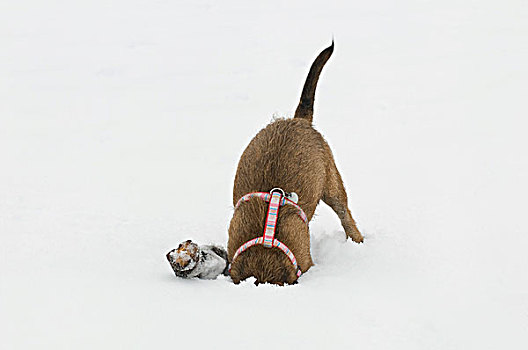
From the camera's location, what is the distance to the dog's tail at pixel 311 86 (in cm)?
377

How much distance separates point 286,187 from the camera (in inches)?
136

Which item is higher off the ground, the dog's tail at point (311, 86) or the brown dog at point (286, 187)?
the dog's tail at point (311, 86)

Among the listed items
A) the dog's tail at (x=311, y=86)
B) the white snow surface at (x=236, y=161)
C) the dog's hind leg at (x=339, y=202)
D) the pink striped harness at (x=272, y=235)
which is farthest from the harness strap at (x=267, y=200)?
the dog's tail at (x=311, y=86)

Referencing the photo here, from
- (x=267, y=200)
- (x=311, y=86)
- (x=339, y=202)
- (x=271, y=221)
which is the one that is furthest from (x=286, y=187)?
(x=311, y=86)

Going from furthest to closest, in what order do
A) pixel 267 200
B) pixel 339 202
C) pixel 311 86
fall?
pixel 339 202
pixel 311 86
pixel 267 200

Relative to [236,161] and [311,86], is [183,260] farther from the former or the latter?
[236,161]

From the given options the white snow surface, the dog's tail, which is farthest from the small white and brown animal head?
the dog's tail

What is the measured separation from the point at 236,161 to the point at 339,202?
1.38 m

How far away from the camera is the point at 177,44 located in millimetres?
8125

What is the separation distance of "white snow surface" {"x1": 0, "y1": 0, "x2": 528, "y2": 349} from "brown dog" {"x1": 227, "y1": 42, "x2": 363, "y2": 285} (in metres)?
0.18

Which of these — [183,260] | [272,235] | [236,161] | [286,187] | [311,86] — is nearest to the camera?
[183,260]

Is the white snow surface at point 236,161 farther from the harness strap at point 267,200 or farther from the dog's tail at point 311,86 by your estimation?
A: the dog's tail at point 311,86

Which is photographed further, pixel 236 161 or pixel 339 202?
pixel 236 161

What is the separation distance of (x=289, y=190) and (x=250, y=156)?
0.37m
